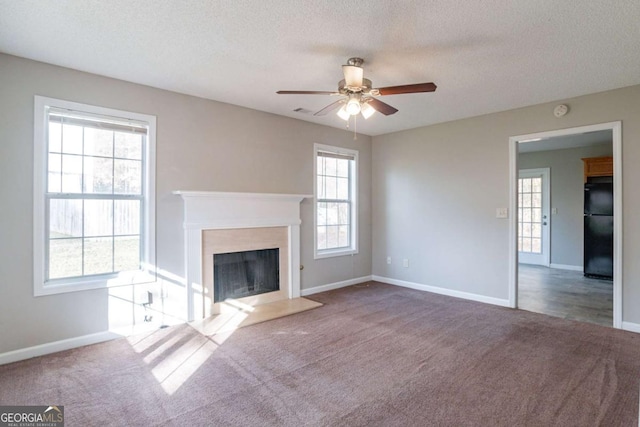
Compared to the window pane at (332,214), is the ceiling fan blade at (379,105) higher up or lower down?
higher up

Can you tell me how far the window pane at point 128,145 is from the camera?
135 inches

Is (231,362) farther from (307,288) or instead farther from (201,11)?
(201,11)

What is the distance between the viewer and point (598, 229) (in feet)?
19.9

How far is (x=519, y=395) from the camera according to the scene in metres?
2.33

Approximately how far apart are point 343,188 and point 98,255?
3625mm

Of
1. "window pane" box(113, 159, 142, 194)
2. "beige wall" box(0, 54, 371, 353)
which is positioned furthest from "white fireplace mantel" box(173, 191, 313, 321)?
"window pane" box(113, 159, 142, 194)

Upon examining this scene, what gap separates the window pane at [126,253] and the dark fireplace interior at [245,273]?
842mm

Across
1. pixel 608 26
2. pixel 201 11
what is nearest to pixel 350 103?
pixel 201 11

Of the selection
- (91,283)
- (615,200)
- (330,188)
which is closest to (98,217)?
(91,283)

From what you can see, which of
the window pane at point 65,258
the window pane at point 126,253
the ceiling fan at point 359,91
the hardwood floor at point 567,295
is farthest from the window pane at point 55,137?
the hardwood floor at point 567,295

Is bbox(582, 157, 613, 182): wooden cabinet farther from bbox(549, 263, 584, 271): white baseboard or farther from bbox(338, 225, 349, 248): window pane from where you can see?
bbox(338, 225, 349, 248): window pane

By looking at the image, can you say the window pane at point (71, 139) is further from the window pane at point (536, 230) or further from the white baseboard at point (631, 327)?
the window pane at point (536, 230)

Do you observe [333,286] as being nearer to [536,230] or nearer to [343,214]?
[343,214]

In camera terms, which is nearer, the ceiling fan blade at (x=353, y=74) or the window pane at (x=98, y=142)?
the ceiling fan blade at (x=353, y=74)
